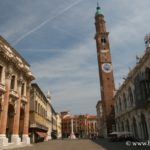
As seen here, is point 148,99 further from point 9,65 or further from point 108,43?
point 108,43

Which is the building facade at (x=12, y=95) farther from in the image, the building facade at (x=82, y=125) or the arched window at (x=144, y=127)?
the building facade at (x=82, y=125)

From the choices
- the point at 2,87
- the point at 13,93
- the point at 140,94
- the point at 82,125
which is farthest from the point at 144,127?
the point at 82,125

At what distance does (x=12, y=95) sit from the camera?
28375 millimetres

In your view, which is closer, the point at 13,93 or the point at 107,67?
the point at 13,93

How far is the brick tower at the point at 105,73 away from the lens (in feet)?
204

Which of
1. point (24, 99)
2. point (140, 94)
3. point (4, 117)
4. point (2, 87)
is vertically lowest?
point (4, 117)

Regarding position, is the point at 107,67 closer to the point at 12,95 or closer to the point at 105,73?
the point at 105,73

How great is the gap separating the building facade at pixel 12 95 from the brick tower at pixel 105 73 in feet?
106

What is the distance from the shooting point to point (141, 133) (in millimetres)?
35188

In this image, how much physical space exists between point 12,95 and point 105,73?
4190 cm

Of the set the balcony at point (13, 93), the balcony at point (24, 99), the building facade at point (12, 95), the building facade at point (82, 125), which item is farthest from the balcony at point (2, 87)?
the building facade at point (82, 125)

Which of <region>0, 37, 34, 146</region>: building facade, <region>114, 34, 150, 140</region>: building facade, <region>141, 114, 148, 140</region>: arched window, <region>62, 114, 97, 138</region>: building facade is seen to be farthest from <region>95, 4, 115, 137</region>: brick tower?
<region>62, 114, 97, 138</region>: building facade

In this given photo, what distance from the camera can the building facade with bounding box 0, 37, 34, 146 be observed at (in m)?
25.6

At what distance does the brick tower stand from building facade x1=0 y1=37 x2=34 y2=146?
106ft
